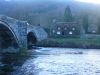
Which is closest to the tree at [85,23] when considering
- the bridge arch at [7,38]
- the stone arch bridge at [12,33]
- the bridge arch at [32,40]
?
the bridge arch at [32,40]

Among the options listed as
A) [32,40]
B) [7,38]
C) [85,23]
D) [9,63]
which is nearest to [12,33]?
[7,38]

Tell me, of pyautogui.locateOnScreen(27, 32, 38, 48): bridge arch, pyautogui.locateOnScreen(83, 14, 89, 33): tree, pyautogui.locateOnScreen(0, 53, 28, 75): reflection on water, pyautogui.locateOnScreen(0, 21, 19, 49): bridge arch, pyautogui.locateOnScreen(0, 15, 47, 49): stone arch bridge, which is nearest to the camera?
pyautogui.locateOnScreen(0, 53, 28, 75): reflection on water

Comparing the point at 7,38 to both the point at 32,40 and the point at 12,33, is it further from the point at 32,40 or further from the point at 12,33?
the point at 32,40

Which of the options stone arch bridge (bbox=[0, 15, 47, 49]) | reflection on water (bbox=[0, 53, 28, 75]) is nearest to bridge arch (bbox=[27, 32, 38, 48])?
stone arch bridge (bbox=[0, 15, 47, 49])

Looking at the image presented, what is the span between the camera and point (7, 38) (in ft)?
177

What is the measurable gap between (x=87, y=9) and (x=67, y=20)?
23.7m

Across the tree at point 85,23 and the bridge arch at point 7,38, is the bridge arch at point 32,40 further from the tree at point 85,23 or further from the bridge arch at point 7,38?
the tree at point 85,23

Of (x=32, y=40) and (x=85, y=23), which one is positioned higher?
(x=85, y=23)

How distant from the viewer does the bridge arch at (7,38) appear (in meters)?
50.7

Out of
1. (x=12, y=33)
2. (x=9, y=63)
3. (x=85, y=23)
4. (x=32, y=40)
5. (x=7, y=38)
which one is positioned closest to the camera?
(x=9, y=63)

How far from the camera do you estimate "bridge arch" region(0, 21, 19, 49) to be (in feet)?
166

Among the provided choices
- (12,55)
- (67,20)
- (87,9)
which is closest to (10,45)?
(12,55)

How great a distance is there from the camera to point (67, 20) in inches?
5344

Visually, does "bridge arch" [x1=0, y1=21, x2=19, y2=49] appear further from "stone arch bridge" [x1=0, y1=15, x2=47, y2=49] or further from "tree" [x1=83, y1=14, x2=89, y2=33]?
"tree" [x1=83, y1=14, x2=89, y2=33]
